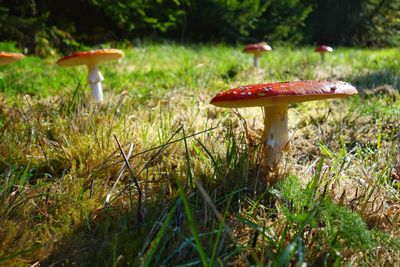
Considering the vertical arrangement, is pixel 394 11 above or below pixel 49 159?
above

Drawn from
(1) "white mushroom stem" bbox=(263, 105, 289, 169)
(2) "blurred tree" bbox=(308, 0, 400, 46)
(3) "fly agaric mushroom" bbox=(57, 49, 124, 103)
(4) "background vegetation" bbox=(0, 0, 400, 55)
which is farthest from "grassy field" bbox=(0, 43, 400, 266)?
(2) "blurred tree" bbox=(308, 0, 400, 46)

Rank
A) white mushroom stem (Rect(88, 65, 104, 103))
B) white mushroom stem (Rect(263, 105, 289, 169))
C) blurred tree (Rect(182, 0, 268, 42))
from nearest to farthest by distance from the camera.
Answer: white mushroom stem (Rect(263, 105, 289, 169)) → white mushroom stem (Rect(88, 65, 104, 103)) → blurred tree (Rect(182, 0, 268, 42))

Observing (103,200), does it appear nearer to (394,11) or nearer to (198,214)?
(198,214)

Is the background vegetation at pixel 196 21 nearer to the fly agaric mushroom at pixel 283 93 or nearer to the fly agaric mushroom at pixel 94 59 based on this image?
the fly agaric mushroom at pixel 94 59

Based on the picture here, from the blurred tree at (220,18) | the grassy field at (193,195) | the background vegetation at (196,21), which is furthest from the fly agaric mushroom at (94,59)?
the blurred tree at (220,18)

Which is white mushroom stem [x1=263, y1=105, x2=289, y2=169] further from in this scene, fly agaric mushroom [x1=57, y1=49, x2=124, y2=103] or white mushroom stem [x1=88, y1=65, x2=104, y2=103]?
white mushroom stem [x1=88, y1=65, x2=104, y2=103]

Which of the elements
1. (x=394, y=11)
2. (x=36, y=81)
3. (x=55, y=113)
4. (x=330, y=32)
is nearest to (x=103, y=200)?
(x=55, y=113)

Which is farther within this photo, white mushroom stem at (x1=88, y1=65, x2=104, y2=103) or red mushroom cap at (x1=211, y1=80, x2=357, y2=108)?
white mushroom stem at (x1=88, y1=65, x2=104, y2=103)
